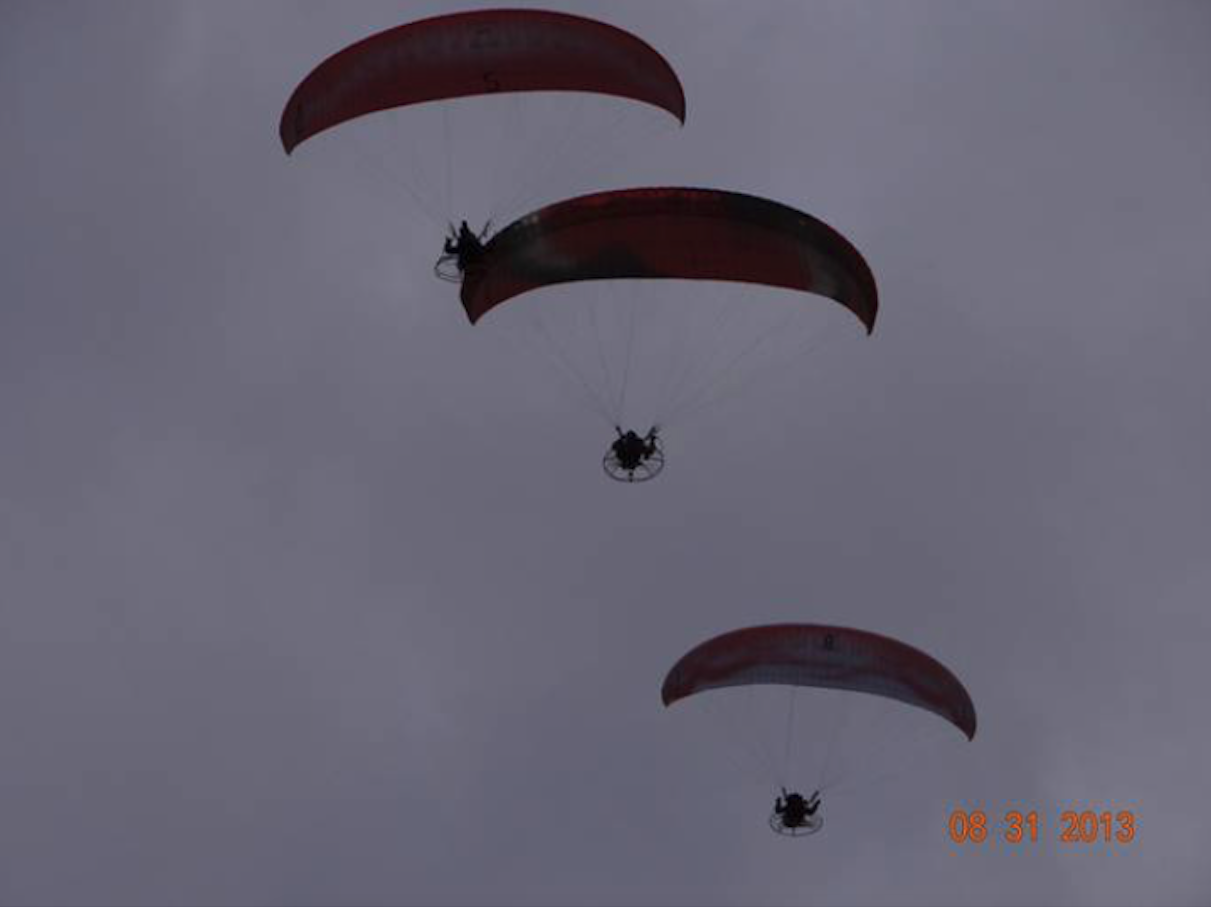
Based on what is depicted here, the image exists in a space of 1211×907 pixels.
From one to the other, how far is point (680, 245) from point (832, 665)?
1344cm

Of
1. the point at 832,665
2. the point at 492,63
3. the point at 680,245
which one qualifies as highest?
the point at 492,63

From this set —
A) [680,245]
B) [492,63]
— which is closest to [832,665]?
[680,245]

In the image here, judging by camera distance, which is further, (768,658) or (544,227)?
(768,658)

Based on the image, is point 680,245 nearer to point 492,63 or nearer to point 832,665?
point 492,63

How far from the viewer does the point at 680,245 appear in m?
43.5

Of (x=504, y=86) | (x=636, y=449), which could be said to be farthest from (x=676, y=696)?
(x=504, y=86)

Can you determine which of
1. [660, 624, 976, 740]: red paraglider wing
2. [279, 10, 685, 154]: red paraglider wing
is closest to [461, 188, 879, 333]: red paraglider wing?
[279, 10, 685, 154]: red paraglider wing

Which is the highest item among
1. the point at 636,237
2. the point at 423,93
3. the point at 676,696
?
the point at 423,93

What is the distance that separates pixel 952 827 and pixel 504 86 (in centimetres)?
8057

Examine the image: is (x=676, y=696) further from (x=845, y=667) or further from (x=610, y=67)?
(x=610, y=67)

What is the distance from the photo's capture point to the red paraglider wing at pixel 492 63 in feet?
148

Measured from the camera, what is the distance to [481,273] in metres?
47.5

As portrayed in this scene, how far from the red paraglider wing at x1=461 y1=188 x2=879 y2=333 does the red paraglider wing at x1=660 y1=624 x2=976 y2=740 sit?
1020 centimetres

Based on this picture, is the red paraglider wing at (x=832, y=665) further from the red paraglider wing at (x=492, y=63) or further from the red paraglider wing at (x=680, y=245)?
the red paraglider wing at (x=492, y=63)
